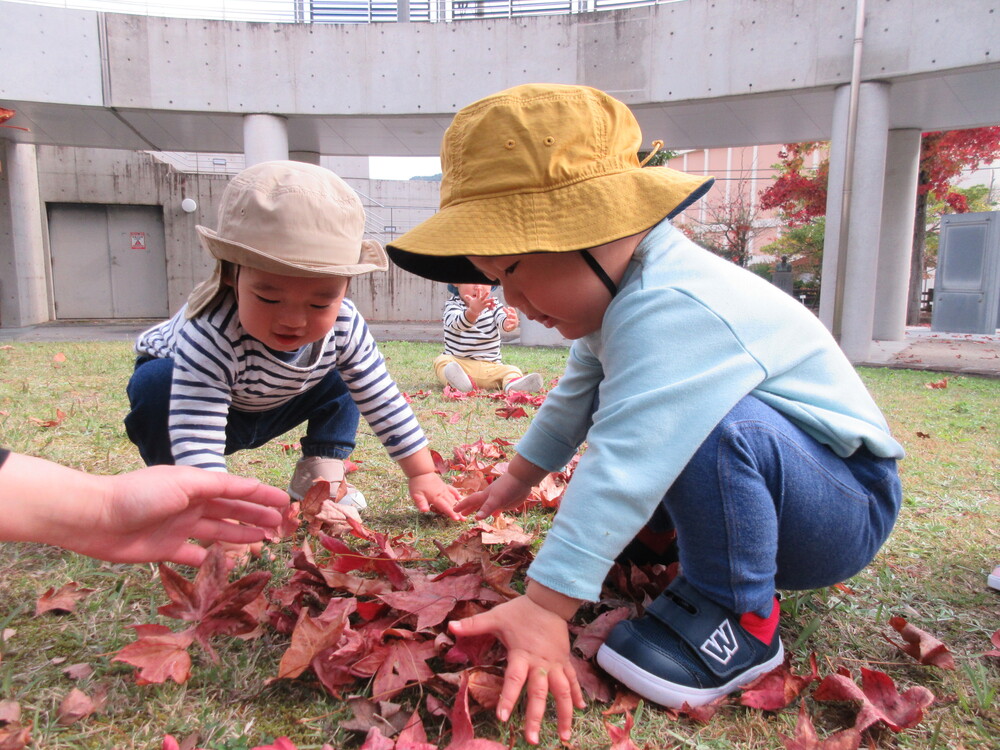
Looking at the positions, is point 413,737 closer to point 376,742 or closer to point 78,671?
point 376,742

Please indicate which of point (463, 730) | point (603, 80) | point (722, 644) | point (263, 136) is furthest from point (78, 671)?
point (263, 136)

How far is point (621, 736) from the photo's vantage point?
1072mm

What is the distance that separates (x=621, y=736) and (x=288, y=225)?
1231 millimetres

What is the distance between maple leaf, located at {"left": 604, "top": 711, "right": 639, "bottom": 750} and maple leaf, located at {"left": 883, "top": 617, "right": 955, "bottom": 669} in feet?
2.03

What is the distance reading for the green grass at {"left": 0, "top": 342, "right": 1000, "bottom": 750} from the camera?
3.63 ft

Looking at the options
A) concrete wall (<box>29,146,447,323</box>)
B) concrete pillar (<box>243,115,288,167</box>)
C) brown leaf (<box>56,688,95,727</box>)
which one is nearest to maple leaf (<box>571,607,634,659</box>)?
brown leaf (<box>56,688,95,727</box>)

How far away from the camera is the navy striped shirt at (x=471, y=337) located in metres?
5.44

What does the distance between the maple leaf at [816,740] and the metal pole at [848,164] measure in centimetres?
758

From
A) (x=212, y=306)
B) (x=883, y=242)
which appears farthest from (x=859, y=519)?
(x=883, y=242)

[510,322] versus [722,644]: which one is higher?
[510,322]

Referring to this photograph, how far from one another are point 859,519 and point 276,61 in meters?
9.33

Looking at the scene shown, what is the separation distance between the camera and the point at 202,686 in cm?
120

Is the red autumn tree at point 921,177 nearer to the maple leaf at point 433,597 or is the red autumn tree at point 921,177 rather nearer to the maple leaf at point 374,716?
the maple leaf at point 433,597

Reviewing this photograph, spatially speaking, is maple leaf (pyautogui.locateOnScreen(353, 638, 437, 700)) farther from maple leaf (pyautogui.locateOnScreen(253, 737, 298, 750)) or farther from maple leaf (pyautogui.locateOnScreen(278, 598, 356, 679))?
maple leaf (pyautogui.locateOnScreen(253, 737, 298, 750))
